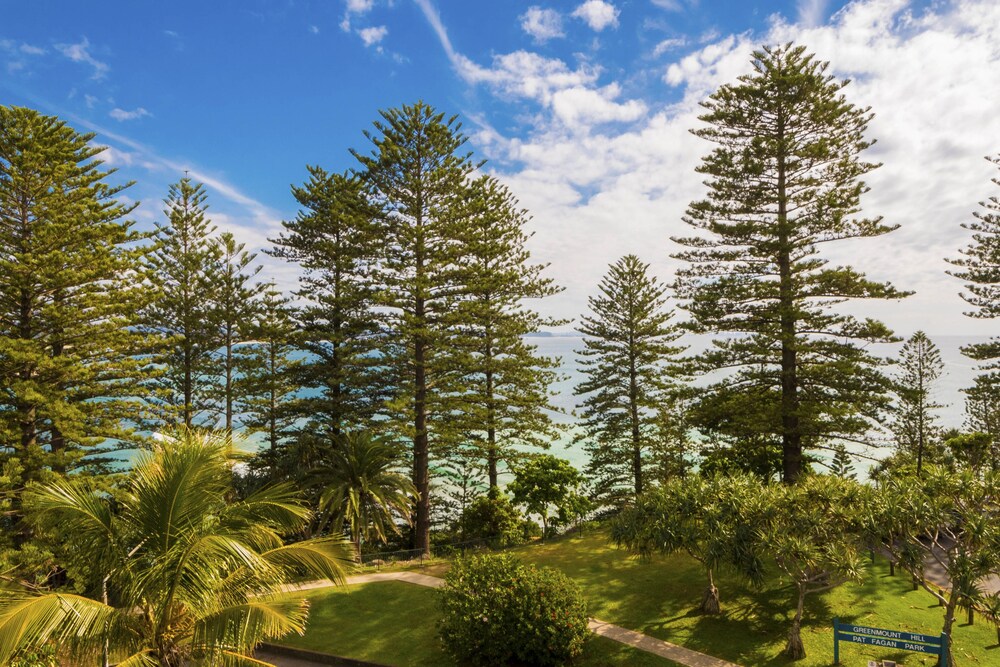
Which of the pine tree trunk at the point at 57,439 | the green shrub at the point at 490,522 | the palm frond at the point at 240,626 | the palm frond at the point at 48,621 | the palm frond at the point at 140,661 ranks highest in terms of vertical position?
the pine tree trunk at the point at 57,439

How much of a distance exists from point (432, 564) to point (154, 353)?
11.3 metres

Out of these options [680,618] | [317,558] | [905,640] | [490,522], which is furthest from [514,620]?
[490,522]

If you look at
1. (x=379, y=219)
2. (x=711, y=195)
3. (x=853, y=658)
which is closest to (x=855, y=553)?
(x=853, y=658)

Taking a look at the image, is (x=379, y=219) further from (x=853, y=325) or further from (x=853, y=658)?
(x=853, y=658)

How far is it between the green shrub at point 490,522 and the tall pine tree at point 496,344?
2223 mm

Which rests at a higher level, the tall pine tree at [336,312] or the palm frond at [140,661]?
the tall pine tree at [336,312]

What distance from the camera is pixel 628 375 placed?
69.2 ft

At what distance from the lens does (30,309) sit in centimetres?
1344

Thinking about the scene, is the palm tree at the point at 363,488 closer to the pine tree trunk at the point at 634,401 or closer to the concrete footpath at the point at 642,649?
the concrete footpath at the point at 642,649

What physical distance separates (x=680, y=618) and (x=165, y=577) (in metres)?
9.62

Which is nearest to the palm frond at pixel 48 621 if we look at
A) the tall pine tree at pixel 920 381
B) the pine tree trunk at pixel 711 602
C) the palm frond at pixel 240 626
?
the palm frond at pixel 240 626

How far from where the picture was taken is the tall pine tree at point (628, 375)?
68.0 ft

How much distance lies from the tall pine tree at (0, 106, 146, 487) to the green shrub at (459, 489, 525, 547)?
34.6 feet

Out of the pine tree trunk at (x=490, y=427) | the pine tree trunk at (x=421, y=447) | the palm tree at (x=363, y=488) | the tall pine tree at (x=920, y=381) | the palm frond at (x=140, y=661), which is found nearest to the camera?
the palm frond at (x=140, y=661)
